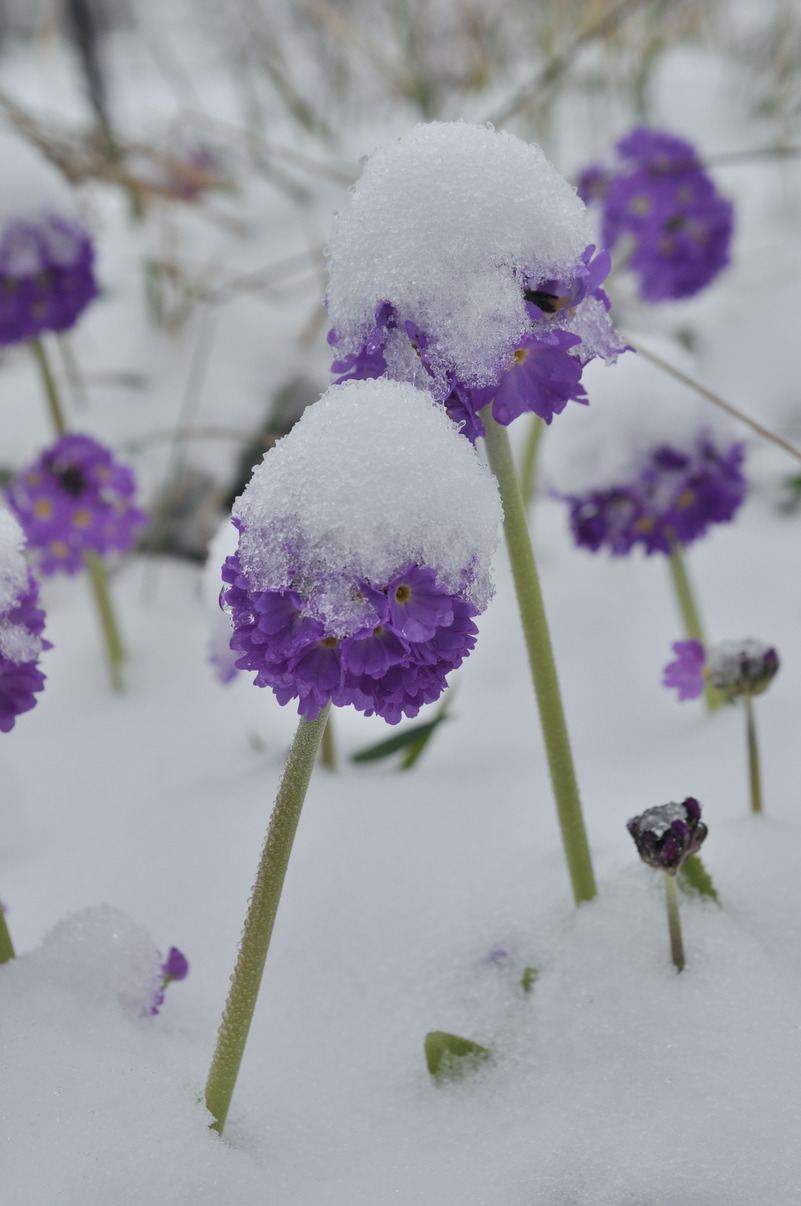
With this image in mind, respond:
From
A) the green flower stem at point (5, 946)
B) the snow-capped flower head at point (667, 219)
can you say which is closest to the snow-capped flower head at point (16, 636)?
the green flower stem at point (5, 946)

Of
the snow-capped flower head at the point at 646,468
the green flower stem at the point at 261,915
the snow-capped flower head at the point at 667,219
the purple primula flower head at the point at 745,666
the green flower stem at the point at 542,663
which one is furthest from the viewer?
the snow-capped flower head at the point at 667,219

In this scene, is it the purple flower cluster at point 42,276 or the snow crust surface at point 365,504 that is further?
the purple flower cluster at point 42,276

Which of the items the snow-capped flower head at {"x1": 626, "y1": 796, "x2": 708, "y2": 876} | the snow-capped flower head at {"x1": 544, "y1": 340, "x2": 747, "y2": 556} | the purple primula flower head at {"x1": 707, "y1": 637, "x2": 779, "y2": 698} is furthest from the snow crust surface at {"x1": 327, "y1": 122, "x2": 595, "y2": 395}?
the snow-capped flower head at {"x1": 544, "y1": 340, "x2": 747, "y2": 556}

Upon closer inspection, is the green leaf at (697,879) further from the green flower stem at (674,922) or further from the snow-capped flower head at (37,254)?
the snow-capped flower head at (37,254)

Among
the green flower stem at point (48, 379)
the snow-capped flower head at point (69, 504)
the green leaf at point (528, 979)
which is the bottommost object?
the green leaf at point (528, 979)

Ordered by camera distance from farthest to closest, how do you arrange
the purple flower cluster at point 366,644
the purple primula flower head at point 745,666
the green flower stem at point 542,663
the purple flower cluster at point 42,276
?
the purple flower cluster at point 42,276
the purple primula flower head at point 745,666
the green flower stem at point 542,663
the purple flower cluster at point 366,644

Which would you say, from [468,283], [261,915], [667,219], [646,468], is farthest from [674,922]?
[667,219]
